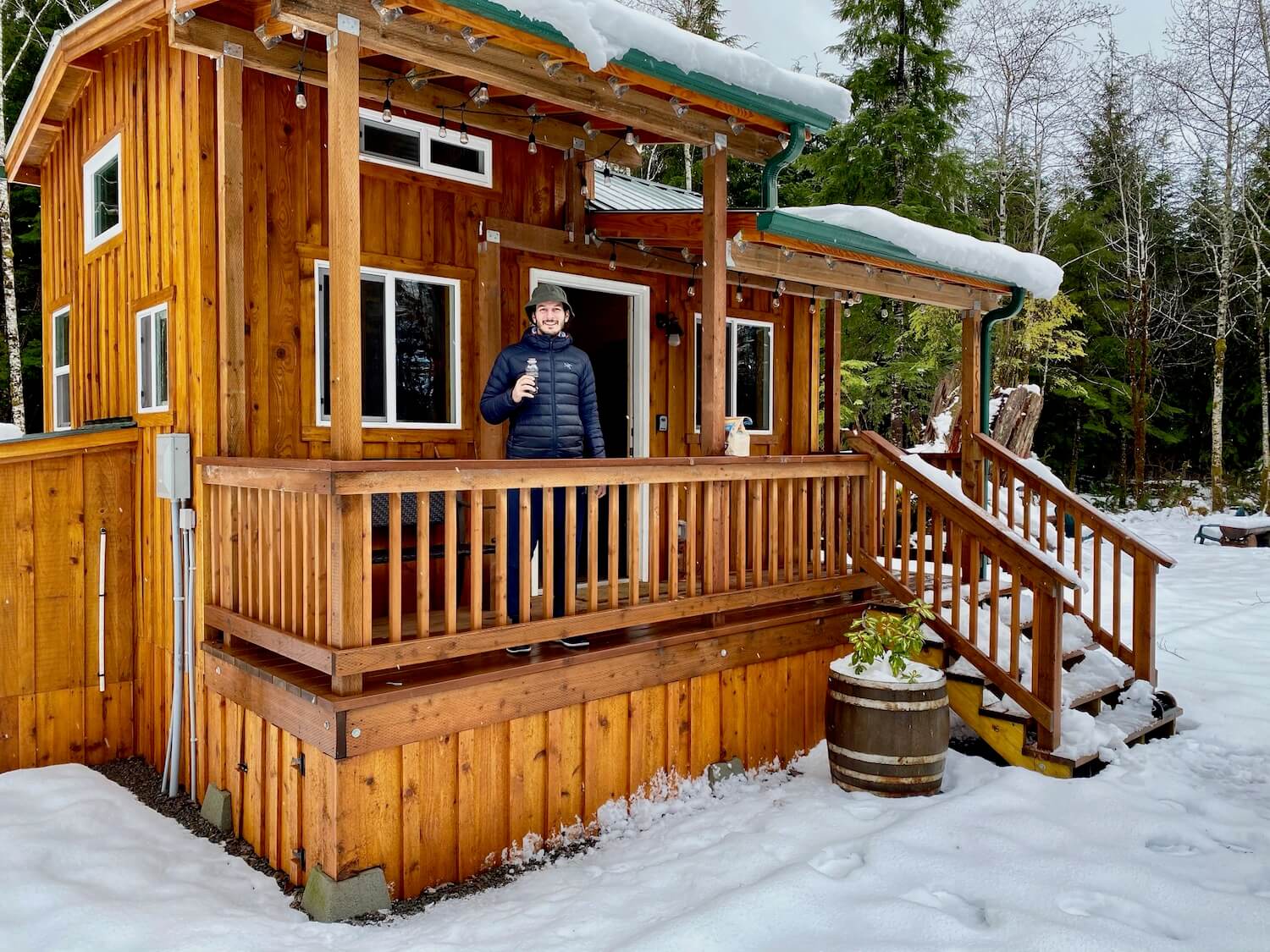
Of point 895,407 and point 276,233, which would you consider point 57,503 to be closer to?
point 276,233

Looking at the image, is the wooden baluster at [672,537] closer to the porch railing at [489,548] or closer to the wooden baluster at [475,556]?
the porch railing at [489,548]

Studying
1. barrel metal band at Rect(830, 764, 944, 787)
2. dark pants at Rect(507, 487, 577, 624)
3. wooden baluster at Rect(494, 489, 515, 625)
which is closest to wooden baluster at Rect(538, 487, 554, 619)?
dark pants at Rect(507, 487, 577, 624)

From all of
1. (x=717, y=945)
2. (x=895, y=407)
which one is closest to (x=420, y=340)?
(x=717, y=945)

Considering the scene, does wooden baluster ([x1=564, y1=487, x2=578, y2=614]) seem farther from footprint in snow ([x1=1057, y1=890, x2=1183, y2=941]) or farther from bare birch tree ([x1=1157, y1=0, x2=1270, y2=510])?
bare birch tree ([x1=1157, y1=0, x2=1270, y2=510])

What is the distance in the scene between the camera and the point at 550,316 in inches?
183

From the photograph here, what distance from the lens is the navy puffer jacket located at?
4598mm

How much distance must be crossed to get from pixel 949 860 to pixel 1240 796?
178 centimetres

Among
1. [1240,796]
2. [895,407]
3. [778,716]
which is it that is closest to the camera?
[1240,796]

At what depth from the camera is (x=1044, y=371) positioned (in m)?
17.2

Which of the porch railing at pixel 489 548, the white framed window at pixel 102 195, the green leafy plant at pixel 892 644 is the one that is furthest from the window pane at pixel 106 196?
the green leafy plant at pixel 892 644

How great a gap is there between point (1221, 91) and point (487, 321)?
53.8ft

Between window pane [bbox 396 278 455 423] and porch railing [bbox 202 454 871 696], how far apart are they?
0.56 metres

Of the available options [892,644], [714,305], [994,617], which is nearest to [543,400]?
[714,305]

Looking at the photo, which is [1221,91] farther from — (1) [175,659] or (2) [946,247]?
(1) [175,659]
